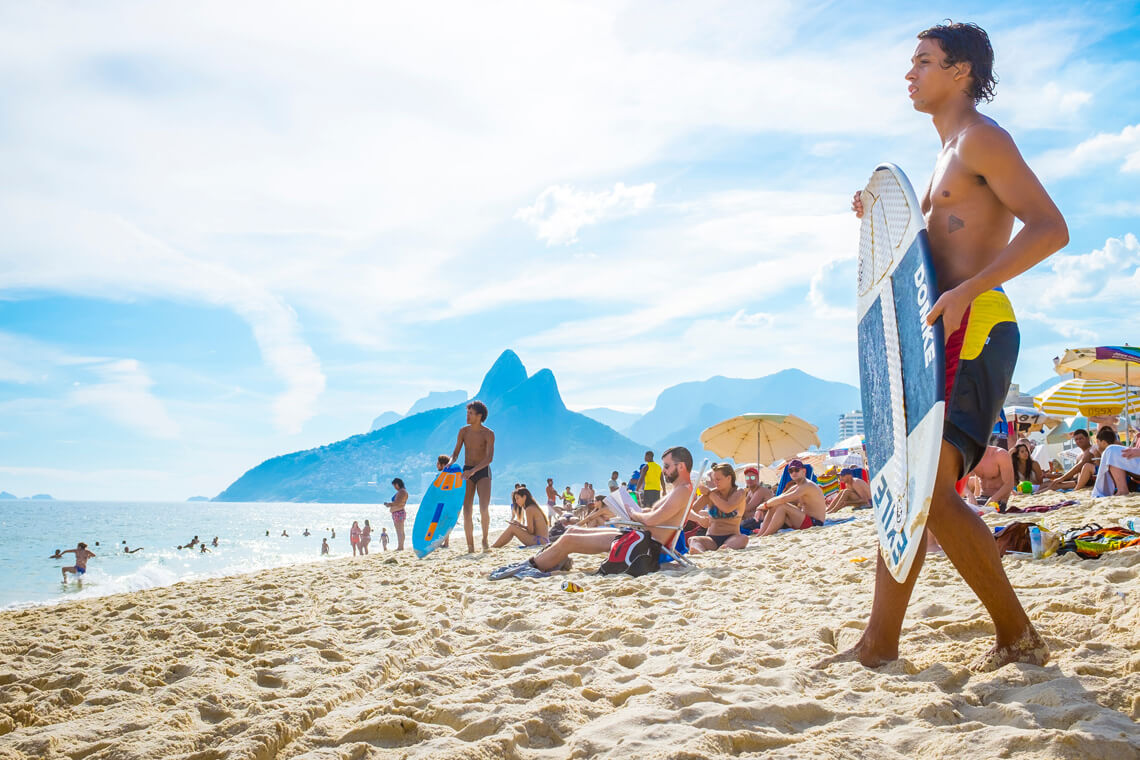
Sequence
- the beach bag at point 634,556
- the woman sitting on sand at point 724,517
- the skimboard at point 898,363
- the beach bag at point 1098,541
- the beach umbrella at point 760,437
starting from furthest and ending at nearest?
the beach umbrella at point 760,437 → the woman sitting on sand at point 724,517 → the beach bag at point 634,556 → the beach bag at point 1098,541 → the skimboard at point 898,363

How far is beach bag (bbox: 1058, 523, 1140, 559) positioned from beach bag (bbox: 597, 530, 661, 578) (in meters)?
2.40

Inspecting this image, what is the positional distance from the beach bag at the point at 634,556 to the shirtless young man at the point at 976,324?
271 cm

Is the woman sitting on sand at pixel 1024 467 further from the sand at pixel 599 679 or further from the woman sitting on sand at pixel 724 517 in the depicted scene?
the sand at pixel 599 679

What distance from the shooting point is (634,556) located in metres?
4.89

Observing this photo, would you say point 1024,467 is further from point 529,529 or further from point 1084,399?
point 529,529

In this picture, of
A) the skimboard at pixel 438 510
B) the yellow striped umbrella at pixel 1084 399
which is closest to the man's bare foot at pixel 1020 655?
the skimboard at pixel 438 510

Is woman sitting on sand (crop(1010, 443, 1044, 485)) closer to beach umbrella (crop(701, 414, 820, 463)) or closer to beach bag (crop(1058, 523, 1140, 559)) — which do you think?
beach umbrella (crop(701, 414, 820, 463))

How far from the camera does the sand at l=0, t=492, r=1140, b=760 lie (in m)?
1.69

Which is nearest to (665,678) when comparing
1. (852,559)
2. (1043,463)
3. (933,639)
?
(933,639)

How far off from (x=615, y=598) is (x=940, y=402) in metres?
2.56

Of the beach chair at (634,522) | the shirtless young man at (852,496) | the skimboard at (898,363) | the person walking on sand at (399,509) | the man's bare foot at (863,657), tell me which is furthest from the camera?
the person walking on sand at (399,509)

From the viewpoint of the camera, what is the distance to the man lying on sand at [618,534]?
200 inches

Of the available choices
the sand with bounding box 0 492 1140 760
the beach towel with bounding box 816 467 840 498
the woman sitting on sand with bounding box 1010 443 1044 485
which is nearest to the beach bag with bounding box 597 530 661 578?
the sand with bounding box 0 492 1140 760

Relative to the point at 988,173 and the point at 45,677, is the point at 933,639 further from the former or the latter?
the point at 45,677
